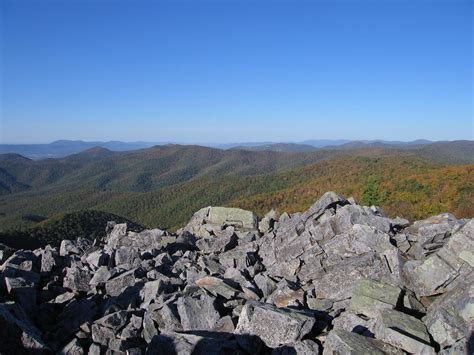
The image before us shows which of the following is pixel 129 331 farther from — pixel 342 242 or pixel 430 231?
pixel 430 231

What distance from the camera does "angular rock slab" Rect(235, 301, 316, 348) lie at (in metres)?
11.0

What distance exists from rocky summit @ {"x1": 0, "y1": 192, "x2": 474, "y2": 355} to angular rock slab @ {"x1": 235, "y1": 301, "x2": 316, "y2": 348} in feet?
0.10

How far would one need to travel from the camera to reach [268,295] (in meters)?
14.6

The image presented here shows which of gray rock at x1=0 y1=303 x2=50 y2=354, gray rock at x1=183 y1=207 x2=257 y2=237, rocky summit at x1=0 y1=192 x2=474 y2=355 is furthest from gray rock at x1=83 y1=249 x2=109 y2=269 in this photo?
gray rock at x1=183 y1=207 x2=257 y2=237

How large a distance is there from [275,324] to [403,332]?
144 inches

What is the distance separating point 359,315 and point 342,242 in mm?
5274

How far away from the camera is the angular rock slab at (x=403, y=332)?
397 inches

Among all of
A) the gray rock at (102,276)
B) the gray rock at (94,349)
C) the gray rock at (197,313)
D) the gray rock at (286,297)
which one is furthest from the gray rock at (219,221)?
the gray rock at (94,349)

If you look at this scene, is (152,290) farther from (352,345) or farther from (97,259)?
(352,345)

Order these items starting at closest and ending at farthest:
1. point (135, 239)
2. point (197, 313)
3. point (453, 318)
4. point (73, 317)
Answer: point (453, 318) < point (197, 313) < point (73, 317) < point (135, 239)

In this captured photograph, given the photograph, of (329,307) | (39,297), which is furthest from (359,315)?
(39,297)

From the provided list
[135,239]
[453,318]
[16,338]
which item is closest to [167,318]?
[16,338]

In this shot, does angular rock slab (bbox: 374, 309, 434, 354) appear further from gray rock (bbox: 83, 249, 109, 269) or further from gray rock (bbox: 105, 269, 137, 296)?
gray rock (bbox: 83, 249, 109, 269)

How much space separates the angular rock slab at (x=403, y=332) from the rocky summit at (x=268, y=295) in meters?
0.03
